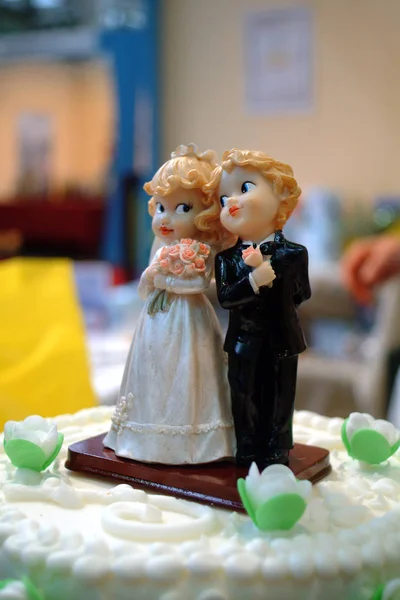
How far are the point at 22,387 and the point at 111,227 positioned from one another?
11.4 feet

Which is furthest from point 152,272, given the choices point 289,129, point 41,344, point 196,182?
point 289,129

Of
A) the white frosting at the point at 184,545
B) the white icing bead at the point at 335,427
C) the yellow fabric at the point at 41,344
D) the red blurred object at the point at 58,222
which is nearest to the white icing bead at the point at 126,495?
the white frosting at the point at 184,545

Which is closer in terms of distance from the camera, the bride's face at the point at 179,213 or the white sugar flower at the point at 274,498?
the white sugar flower at the point at 274,498

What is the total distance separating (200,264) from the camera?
1.04 metres

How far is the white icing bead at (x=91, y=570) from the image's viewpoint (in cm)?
77

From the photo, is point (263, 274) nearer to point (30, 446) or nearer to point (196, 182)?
point (196, 182)

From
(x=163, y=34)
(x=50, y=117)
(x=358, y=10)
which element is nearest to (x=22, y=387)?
(x=358, y=10)

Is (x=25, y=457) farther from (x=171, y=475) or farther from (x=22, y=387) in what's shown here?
(x=22, y=387)

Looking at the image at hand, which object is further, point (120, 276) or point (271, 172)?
point (120, 276)

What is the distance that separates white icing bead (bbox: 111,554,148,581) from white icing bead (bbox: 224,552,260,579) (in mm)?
87

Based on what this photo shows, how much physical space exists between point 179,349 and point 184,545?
0.29 m

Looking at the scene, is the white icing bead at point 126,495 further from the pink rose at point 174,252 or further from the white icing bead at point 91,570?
the pink rose at point 174,252

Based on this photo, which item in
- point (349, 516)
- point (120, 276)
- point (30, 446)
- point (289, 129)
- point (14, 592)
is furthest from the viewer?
point (120, 276)

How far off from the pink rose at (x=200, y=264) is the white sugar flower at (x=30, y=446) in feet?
0.98
